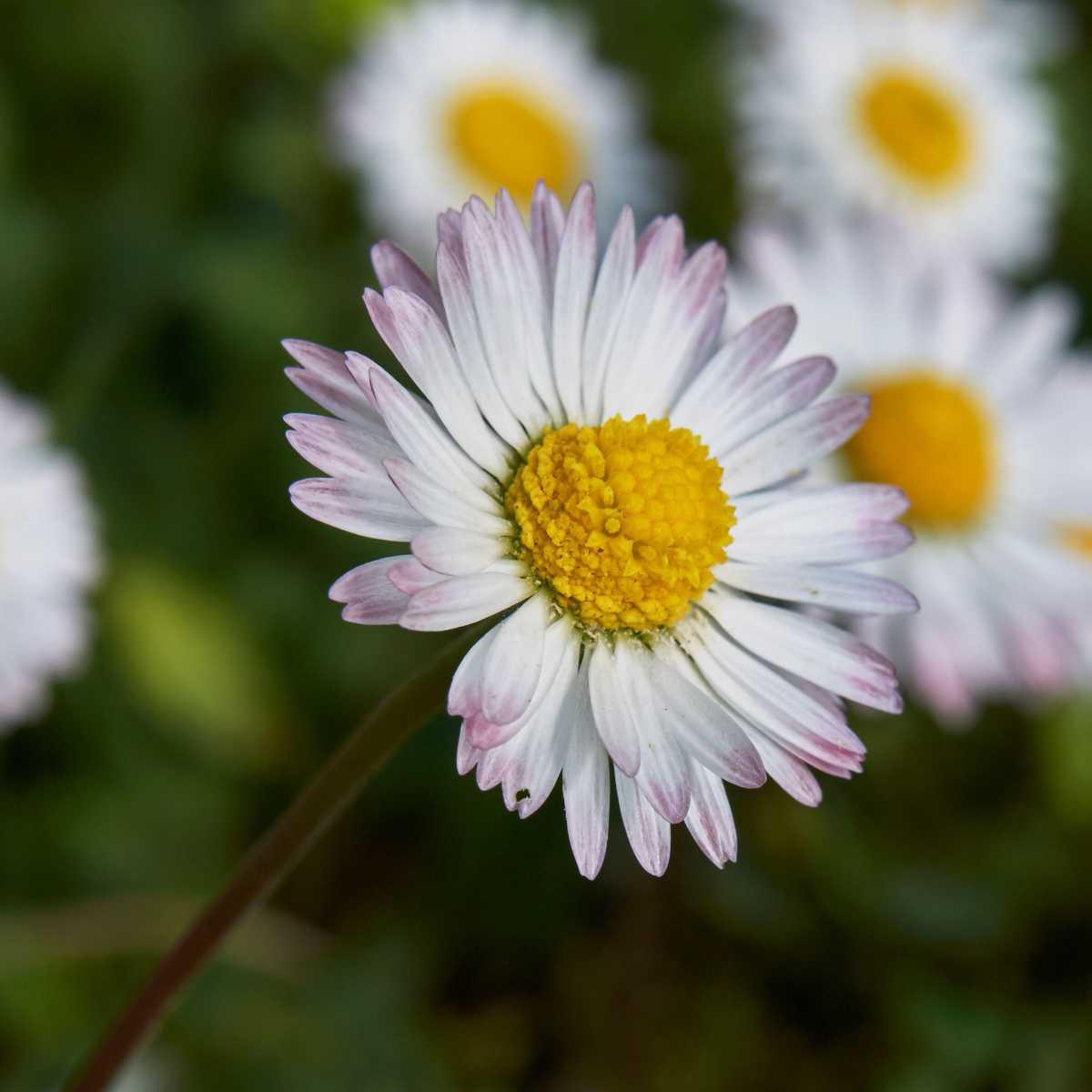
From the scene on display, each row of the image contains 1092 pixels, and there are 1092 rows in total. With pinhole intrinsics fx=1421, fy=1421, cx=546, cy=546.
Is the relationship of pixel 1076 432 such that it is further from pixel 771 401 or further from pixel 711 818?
pixel 711 818

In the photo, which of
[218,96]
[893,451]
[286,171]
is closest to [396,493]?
[893,451]

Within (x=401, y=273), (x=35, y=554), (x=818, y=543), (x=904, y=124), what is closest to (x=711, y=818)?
(x=818, y=543)

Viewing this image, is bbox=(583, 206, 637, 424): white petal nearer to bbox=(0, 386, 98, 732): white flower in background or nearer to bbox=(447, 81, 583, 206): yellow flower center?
bbox=(0, 386, 98, 732): white flower in background

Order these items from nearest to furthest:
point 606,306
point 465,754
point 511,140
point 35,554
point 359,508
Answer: point 465,754 < point 359,508 < point 606,306 < point 35,554 < point 511,140

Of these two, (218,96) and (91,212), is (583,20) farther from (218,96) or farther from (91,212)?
(91,212)

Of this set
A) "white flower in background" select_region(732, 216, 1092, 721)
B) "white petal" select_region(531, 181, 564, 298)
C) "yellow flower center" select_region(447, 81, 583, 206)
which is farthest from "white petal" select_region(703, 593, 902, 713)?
"yellow flower center" select_region(447, 81, 583, 206)

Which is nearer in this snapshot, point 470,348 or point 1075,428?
point 470,348

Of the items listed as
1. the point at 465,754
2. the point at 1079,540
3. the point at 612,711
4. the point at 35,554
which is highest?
the point at 1079,540
